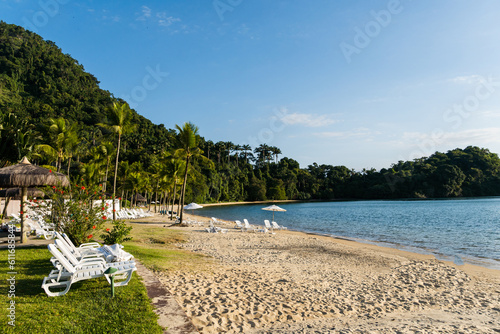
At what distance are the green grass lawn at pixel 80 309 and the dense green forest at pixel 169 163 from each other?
2765 cm

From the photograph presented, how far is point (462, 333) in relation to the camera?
5.30 meters

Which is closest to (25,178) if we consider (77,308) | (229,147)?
(77,308)

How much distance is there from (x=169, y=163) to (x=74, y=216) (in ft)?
91.9

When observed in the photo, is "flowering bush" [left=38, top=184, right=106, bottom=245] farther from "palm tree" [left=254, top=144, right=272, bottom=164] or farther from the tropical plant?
"palm tree" [left=254, top=144, right=272, bottom=164]

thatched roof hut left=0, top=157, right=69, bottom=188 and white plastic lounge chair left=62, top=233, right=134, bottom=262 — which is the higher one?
thatched roof hut left=0, top=157, right=69, bottom=188

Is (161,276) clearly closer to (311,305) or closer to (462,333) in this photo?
(311,305)

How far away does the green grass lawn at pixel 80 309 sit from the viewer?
4.01 metres

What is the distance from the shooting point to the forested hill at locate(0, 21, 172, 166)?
212 feet

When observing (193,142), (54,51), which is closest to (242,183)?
(54,51)

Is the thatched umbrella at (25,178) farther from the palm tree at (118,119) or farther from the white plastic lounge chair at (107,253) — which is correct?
the palm tree at (118,119)

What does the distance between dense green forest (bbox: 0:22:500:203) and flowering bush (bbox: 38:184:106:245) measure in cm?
2393

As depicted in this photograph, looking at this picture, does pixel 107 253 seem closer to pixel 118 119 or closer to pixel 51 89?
pixel 118 119

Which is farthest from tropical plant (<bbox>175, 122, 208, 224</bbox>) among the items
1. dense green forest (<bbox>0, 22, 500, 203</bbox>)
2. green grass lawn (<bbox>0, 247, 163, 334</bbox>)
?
green grass lawn (<bbox>0, 247, 163, 334</bbox>)

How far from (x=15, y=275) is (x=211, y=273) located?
447 centimetres
